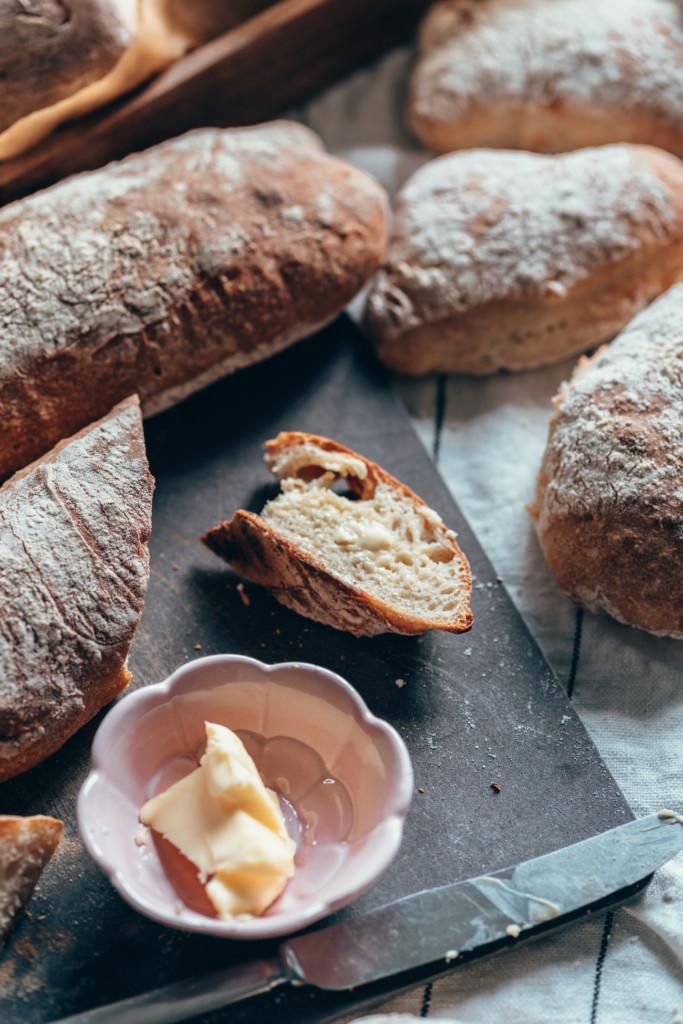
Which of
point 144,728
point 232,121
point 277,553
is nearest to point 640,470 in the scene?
point 277,553

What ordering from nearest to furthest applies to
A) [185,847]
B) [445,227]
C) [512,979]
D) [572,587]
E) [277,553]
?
[185,847], [512,979], [277,553], [572,587], [445,227]

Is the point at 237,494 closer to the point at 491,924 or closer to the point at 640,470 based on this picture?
the point at 640,470

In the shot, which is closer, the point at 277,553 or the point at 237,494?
the point at 277,553

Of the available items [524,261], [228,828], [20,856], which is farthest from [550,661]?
[20,856]

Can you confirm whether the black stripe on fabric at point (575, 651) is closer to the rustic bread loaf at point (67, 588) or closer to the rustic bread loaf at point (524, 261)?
the rustic bread loaf at point (524, 261)

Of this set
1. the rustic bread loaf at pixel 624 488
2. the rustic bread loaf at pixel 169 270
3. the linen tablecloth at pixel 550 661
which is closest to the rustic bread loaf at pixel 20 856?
the linen tablecloth at pixel 550 661

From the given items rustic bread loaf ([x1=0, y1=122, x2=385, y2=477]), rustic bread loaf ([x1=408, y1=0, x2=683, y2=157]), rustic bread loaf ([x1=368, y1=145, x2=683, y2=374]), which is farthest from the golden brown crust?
rustic bread loaf ([x1=408, y1=0, x2=683, y2=157])

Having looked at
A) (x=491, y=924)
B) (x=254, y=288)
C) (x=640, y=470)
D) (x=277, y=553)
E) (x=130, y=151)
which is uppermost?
(x=130, y=151)
